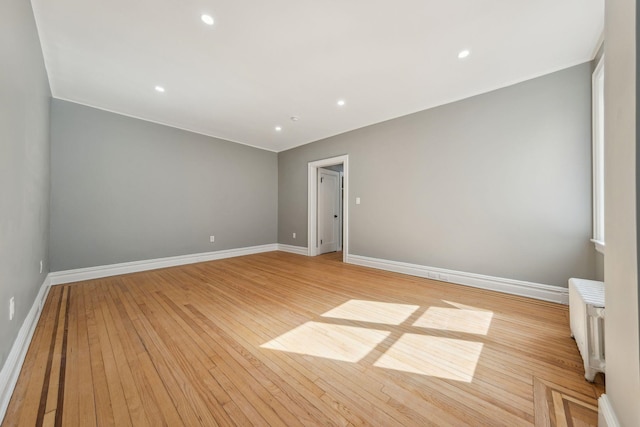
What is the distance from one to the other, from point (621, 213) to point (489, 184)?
7.46 ft

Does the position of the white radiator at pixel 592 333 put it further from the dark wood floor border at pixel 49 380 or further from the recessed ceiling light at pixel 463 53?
the dark wood floor border at pixel 49 380

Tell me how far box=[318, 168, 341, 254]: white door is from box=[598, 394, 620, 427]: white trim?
4496 mm

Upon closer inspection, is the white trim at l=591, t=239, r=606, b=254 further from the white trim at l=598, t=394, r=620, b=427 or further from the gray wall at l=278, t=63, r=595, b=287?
the white trim at l=598, t=394, r=620, b=427

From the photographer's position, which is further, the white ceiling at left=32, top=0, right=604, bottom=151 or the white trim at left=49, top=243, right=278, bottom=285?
the white trim at left=49, top=243, right=278, bottom=285

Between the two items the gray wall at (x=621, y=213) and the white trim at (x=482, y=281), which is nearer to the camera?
the gray wall at (x=621, y=213)

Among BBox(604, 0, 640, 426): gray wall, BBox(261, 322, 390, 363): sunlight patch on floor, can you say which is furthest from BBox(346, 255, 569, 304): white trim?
BBox(604, 0, 640, 426): gray wall

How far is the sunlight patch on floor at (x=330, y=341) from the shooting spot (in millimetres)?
1660

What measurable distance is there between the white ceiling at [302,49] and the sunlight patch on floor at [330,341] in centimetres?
258

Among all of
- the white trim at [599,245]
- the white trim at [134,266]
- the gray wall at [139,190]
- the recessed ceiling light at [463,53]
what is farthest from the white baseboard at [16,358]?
the white trim at [599,245]

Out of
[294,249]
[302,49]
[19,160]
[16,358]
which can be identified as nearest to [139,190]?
[19,160]

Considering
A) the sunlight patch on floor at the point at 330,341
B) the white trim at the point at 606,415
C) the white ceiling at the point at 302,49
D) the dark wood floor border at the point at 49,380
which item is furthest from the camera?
the white ceiling at the point at 302,49

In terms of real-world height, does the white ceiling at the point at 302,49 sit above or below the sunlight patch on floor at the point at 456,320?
above

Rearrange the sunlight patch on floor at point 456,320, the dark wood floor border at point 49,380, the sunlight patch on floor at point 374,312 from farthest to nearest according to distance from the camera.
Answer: the sunlight patch on floor at point 374,312 < the sunlight patch on floor at point 456,320 < the dark wood floor border at point 49,380

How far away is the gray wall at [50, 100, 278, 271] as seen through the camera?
10.6ft
